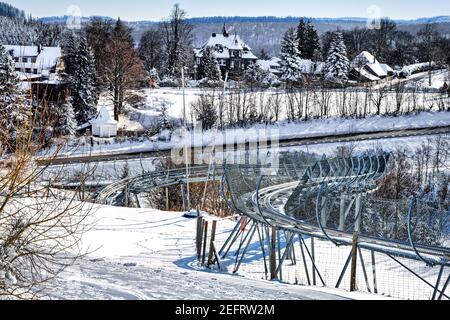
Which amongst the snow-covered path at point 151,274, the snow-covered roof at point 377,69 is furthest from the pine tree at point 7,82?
the snow-covered roof at point 377,69

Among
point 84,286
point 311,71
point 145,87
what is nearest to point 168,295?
point 84,286

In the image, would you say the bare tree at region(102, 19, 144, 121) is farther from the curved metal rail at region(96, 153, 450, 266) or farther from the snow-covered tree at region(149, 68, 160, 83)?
Result: the curved metal rail at region(96, 153, 450, 266)

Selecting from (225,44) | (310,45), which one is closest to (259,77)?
(225,44)

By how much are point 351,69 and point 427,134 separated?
1219 centimetres

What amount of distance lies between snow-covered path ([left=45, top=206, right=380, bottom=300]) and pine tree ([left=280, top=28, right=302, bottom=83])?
2411 cm

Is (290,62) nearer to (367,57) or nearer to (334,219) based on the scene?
(367,57)

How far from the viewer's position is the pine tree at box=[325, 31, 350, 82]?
1362 inches

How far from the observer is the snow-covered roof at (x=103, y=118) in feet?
79.6

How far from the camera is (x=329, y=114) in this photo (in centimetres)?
3036

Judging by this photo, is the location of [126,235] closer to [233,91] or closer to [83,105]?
[83,105]

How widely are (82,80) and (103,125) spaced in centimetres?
257

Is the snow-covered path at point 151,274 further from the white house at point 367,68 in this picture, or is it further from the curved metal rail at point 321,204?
the white house at point 367,68

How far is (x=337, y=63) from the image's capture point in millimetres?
34938

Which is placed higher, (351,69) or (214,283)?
(351,69)
